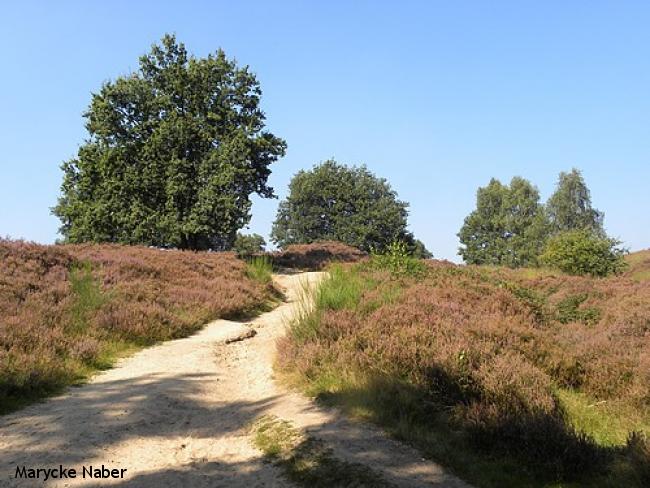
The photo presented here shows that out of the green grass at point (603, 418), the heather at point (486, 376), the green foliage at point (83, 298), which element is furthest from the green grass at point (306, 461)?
the green foliage at point (83, 298)

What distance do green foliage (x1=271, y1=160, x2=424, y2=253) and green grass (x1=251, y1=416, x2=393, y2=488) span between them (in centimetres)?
4713

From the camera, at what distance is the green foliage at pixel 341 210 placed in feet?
179

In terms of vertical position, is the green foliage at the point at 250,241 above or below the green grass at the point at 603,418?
above

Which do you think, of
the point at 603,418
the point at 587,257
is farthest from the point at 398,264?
the point at 587,257

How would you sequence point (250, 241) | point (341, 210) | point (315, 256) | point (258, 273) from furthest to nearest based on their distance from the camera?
point (250, 241) → point (341, 210) → point (315, 256) → point (258, 273)

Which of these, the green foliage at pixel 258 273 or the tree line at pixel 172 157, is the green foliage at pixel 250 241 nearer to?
the tree line at pixel 172 157

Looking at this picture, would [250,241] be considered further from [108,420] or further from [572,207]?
[108,420]

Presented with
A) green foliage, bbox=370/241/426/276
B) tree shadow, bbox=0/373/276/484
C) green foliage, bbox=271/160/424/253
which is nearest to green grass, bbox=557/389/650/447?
tree shadow, bbox=0/373/276/484

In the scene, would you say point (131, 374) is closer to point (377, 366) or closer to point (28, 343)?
point (28, 343)

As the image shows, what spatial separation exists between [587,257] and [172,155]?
21.5 meters

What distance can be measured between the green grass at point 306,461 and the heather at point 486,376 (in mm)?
923

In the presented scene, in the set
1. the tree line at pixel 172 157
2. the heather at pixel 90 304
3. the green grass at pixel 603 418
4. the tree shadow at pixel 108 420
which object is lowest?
the tree shadow at pixel 108 420

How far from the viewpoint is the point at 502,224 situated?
62344 mm

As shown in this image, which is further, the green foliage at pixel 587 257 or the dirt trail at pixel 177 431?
the green foliage at pixel 587 257
